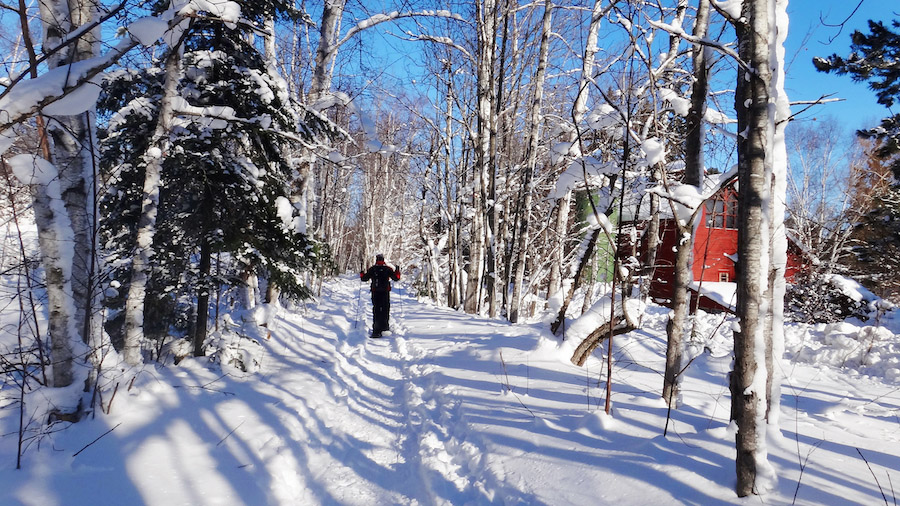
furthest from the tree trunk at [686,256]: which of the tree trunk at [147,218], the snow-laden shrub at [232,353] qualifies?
the tree trunk at [147,218]

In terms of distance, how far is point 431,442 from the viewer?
3842 mm

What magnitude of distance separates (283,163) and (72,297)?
4.04 metres

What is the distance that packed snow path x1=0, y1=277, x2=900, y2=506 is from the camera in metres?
2.55

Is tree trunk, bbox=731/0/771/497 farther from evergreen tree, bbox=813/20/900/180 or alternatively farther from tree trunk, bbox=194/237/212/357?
evergreen tree, bbox=813/20/900/180

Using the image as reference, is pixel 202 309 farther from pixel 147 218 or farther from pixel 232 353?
pixel 147 218

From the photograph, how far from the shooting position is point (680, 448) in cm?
296

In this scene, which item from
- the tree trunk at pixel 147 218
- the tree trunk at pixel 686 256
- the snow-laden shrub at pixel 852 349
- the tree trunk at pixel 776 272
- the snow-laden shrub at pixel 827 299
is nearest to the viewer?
Result: the tree trunk at pixel 776 272

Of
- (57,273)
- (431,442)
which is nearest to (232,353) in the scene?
(57,273)

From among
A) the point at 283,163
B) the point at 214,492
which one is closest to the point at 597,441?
the point at 214,492

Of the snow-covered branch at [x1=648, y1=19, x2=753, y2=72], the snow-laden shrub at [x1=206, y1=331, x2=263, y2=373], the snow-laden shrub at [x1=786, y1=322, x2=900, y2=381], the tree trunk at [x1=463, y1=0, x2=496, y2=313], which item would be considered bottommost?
the snow-laden shrub at [x1=786, y1=322, x2=900, y2=381]

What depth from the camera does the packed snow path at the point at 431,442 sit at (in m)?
2.55

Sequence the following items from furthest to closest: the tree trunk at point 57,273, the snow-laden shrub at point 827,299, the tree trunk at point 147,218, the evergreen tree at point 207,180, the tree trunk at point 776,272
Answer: the snow-laden shrub at point 827,299 < the evergreen tree at point 207,180 < the tree trunk at point 147,218 < the tree trunk at point 776,272 < the tree trunk at point 57,273

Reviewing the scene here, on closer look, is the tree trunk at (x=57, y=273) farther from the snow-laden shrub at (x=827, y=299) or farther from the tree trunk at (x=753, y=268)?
the snow-laden shrub at (x=827, y=299)

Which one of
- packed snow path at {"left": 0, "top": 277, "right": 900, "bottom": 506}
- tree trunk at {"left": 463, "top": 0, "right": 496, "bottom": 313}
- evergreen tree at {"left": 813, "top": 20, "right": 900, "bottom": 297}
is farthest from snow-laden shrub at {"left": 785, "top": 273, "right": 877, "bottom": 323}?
tree trunk at {"left": 463, "top": 0, "right": 496, "bottom": 313}
